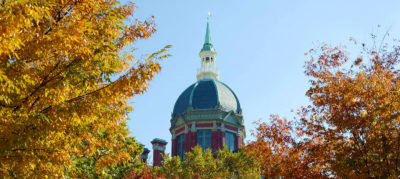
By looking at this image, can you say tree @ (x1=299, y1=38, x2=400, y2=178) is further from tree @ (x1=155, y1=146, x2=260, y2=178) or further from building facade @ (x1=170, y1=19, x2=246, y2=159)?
building facade @ (x1=170, y1=19, x2=246, y2=159)

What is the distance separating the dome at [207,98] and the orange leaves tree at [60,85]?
45.2 metres

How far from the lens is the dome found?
55125mm

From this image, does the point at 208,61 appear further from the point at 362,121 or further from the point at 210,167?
the point at 362,121

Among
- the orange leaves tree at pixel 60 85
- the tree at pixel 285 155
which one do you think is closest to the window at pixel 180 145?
the tree at pixel 285 155

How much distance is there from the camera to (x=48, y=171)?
30.1ft

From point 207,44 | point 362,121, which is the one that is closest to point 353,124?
point 362,121

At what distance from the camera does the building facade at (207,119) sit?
2103 inches

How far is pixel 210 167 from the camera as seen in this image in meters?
29.9

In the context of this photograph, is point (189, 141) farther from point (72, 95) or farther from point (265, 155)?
point (72, 95)

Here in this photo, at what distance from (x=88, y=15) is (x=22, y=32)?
186 centimetres

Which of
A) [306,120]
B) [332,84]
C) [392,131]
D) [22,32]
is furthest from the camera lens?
[306,120]

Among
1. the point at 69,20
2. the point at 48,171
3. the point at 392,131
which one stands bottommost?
the point at 48,171

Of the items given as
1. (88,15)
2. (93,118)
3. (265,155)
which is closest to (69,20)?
(88,15)

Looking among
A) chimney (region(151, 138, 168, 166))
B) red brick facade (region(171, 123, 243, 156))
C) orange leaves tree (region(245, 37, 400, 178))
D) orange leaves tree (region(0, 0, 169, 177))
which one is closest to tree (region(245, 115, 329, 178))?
orange leaves tree (region(245, 37, 400, 178))
